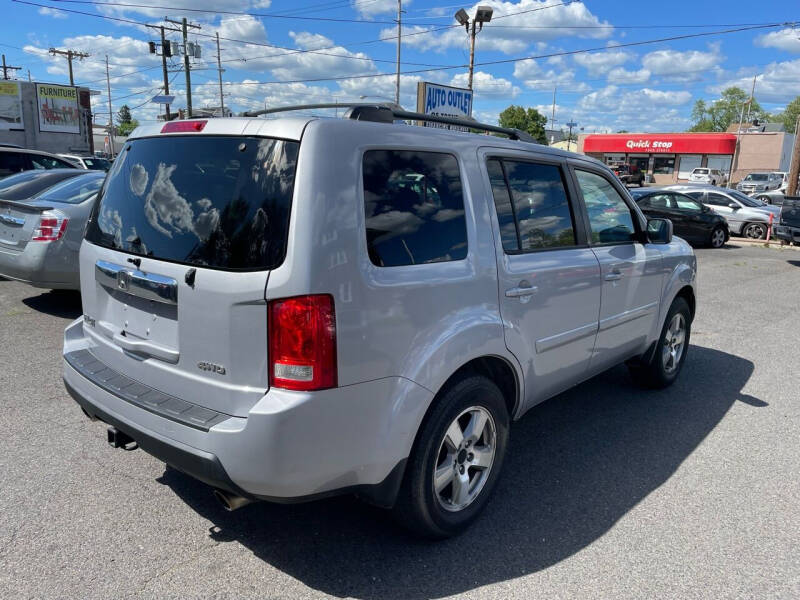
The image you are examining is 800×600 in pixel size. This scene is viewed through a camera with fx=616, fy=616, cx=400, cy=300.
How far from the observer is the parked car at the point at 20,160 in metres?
10.8

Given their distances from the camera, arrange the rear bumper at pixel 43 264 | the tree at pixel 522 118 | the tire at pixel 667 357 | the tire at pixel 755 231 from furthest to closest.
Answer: the tree at pixel 522 118 < the tire at pixel 755 231 < the rear bumper at pixel 43 264 < the tire at pixel 667 357

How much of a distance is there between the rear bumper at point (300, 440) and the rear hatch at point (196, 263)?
4.5 inches

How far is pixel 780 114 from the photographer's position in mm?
127688

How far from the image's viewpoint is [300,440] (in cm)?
227

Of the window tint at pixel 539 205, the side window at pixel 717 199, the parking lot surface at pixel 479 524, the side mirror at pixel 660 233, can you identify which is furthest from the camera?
the side window at pixel 717 199

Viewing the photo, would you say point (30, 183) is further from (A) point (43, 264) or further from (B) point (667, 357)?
(B) point (667, 357)

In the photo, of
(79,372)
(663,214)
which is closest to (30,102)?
(663,214)

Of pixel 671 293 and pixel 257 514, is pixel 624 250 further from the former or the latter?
pixel 257 514

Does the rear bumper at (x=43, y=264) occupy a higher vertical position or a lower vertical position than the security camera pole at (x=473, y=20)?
lower

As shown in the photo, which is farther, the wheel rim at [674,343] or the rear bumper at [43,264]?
the rear bumper at [43,264]

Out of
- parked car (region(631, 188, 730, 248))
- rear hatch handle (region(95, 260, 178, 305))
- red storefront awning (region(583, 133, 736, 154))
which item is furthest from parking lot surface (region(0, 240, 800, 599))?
red storefront awning (region(583, 133, 736, 154))

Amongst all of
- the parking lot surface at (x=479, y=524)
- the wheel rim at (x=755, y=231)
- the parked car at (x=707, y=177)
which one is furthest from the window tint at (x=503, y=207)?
the parked car at (x=707, y=177)

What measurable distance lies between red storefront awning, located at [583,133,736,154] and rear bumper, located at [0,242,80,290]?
6278 cm

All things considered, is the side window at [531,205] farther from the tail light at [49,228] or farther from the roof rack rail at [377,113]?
the tail light at [49,228]
